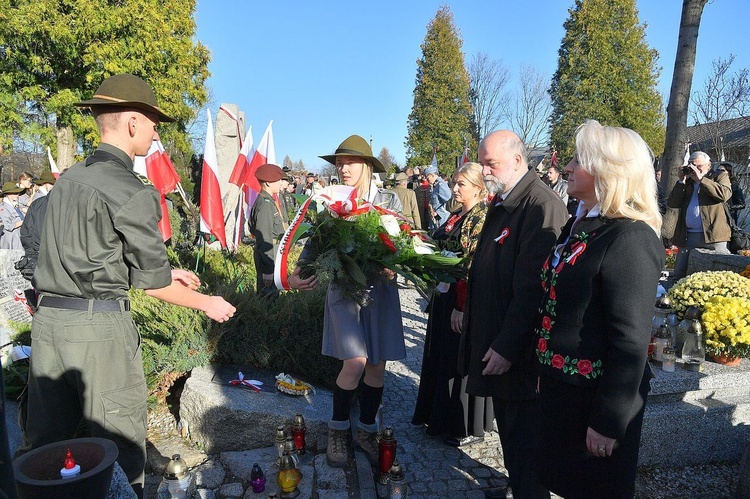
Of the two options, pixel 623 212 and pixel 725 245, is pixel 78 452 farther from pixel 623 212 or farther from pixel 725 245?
pixel 725 245

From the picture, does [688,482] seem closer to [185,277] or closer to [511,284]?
[511,284]

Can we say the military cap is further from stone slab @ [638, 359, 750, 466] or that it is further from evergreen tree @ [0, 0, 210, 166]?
evergreen tree @ [0, 0, 210, 166]

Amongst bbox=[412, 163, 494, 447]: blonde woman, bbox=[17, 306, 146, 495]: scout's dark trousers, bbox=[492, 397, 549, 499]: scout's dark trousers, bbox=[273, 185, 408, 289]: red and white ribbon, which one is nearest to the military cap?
bbox=[412, 163, 494, 447]: blonde woman

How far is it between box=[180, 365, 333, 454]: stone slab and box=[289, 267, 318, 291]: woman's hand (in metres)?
1.03

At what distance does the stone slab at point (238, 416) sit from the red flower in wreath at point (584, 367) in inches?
82.2

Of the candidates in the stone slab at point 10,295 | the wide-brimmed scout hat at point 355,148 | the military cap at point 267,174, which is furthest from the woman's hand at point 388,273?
the military cap at point 267,174

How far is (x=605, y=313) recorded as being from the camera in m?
1.97

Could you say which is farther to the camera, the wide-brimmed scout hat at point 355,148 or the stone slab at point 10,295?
the stone slab at point 10,295

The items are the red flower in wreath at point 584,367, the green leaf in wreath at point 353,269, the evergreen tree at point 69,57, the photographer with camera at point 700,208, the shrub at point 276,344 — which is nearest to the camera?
the red flower in wreath at point 584,367

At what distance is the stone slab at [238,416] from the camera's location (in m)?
3.55

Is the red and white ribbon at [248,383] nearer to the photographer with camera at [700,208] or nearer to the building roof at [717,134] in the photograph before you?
the photographer with camera at [700,208]

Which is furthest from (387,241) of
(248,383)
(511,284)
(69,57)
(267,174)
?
(69,57)

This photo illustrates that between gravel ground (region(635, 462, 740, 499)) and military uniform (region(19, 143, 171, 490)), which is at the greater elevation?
military uniform (region(19, 143, 171, 490))

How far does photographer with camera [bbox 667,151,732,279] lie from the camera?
7.32 meters
